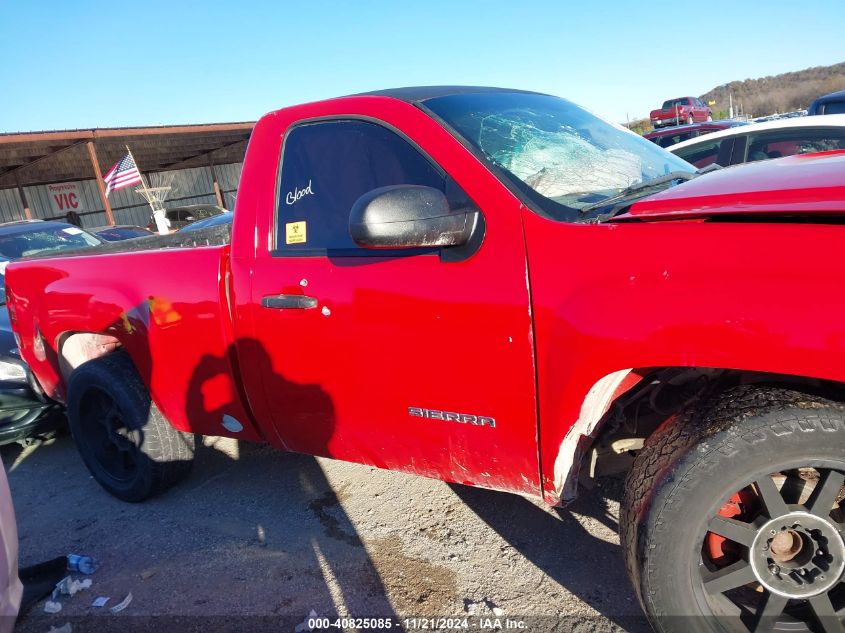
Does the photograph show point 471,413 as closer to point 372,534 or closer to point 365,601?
point 365,601

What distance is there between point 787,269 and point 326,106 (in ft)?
5.99

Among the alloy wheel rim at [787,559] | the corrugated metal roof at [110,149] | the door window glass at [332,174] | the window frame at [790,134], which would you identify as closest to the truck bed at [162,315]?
the door window glass at [332,174]

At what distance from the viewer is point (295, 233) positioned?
2.59m

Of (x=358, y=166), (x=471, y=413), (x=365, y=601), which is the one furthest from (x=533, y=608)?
(x=358, y=166)

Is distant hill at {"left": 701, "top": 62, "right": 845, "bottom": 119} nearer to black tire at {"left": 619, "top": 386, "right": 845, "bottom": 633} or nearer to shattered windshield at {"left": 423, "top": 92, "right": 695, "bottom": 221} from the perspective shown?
shattered windshield at {"left": 423, "top": 92, "right": 695, "bottom": 221}

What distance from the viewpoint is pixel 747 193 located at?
175 cm

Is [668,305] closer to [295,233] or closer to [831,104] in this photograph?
[295,233]

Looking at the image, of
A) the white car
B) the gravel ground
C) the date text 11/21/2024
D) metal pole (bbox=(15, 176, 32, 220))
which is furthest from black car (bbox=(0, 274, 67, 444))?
metal pole (bbox=(15, 176, 32, 220))

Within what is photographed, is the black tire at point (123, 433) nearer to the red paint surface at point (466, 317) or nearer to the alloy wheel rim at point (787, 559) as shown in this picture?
the red paint surface at point (466, 317)

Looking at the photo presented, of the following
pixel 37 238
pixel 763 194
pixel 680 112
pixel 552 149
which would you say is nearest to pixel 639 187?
pixel 552 149

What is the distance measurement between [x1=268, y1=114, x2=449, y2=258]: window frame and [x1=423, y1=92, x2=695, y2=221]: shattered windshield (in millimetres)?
152

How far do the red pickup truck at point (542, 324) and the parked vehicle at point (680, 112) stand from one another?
26.0 m

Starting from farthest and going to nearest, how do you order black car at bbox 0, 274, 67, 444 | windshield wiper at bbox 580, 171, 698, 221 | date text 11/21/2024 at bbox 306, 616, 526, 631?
black car at bbox 0, 274, 67, 444
date text 11/21/2024 at bbox 306, 616, 526, 631
windshield wiper at bbox 580, 171, 698, 221

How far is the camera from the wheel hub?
1736 millimetres
